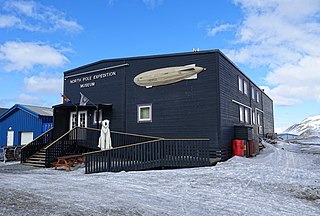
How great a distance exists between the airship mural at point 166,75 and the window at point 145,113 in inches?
48.6

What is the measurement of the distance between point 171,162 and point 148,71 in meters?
5.74

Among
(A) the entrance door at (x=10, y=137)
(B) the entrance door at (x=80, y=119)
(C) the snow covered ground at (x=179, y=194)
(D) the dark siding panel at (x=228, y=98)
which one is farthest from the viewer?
(A) the entrance door at (x=10, y=137)

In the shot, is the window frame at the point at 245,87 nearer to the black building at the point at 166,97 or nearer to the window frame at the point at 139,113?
the black building at the point at 166,97

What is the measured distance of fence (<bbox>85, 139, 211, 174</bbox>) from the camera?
1116 cm

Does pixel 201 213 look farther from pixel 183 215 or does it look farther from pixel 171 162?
pixel 171 162

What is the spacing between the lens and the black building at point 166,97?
13023mm

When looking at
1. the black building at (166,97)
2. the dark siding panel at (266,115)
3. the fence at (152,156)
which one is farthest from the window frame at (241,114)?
the dark siding panel at (266,115)

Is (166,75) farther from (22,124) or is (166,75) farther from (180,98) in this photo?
(22,124)

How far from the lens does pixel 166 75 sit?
14188 mm

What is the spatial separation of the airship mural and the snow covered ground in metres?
5.50

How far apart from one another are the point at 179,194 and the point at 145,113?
831cm

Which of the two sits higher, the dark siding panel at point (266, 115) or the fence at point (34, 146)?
the dark siding panel at point (266, 115)

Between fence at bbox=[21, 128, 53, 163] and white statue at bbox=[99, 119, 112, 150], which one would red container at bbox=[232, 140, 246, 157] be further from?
fence at bbox=[21, 128, 53, 163]

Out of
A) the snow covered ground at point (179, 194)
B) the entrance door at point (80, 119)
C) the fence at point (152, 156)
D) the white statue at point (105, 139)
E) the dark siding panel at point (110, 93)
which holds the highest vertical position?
the dark siding panel at point (110, 93)
